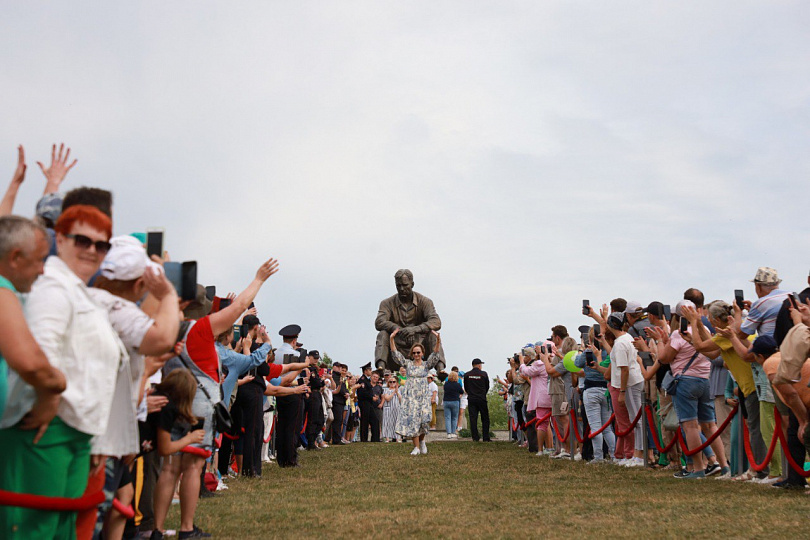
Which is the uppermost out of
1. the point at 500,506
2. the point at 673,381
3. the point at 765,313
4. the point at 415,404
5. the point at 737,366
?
the point at 765,313

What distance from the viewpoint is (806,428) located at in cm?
792

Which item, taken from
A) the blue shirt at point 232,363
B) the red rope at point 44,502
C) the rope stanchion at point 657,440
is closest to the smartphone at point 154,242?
the red rope at point 44,502

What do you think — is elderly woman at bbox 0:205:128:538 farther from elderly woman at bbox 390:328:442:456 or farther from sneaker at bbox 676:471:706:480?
elderly woman at bbox 390:328:442:456

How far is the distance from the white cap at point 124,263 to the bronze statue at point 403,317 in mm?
20899

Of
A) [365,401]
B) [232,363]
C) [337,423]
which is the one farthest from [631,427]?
[365,401]

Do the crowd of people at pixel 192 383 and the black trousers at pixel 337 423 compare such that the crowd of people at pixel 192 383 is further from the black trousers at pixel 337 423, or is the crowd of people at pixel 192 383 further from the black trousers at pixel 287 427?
the black trousers at pixel 337 423

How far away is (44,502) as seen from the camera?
3453mm

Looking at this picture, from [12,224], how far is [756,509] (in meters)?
6.43

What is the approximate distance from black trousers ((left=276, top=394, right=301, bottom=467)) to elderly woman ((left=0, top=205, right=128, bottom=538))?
34.4 ft

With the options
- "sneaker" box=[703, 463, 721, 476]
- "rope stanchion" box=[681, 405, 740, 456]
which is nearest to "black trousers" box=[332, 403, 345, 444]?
"sneaker" box=[703, 463, 721, 476]

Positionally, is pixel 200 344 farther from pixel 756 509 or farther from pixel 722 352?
pixel 722 352

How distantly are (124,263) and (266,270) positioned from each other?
2581 mm

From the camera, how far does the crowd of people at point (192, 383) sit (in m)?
3.46

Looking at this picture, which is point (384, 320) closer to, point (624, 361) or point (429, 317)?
point (429, 317)
